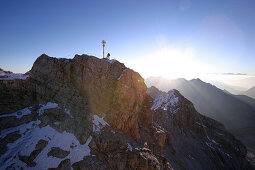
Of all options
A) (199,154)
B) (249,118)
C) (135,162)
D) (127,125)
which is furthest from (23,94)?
(249,118)

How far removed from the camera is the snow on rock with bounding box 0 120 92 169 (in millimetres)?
14541

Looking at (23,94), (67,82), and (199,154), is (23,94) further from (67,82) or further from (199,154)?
(199,154)

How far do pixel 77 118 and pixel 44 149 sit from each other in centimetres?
650

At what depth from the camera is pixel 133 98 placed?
30.0 meters

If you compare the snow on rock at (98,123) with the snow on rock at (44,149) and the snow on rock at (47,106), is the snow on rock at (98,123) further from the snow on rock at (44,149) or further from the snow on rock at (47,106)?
the snow on rock at (47,106)

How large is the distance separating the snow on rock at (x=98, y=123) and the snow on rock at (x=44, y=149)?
2.49m

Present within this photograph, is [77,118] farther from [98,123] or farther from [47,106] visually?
[47,106]

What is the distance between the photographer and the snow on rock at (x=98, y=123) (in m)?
22.7

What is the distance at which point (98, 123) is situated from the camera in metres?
23.9

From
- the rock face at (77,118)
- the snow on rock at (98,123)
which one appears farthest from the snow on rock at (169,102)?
the snow on rock at (98,123)

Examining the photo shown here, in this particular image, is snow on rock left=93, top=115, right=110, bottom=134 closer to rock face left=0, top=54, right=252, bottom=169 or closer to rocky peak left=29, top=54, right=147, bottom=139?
rock face left=0, top=54, right=252, bottom=169

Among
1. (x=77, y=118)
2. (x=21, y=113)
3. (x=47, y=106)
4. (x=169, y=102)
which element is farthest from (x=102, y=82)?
(x=169, y=102)

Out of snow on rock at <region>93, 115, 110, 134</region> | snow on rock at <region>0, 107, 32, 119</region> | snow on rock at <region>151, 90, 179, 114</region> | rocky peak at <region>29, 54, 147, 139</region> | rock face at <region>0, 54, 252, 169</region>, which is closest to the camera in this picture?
rock face at <region>0, 54, 252, 169</region>

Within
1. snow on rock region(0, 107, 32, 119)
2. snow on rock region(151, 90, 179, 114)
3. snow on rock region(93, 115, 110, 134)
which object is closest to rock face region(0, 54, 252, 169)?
snow on rock region(93, 115, 110, 134)
